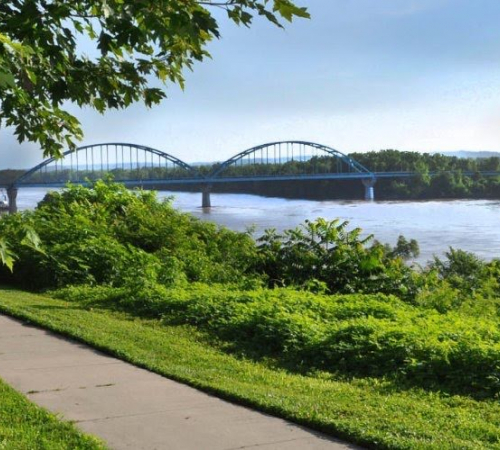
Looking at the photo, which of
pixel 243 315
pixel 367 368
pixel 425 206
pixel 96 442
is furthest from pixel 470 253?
pixel 96 442

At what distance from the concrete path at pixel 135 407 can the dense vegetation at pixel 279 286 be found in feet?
3.28

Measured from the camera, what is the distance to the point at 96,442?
3891mm

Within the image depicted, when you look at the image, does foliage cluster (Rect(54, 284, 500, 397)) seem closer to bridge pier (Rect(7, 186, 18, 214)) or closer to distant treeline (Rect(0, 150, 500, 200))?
bridge pier (Rect(7, 186, 18, 214))

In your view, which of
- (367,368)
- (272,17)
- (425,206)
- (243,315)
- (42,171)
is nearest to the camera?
(272,17)

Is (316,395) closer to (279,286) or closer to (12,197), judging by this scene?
(279,286)

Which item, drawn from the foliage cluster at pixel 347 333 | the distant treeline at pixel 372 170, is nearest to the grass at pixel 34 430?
the foliage cluster at pixel 347 333

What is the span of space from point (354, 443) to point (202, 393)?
1.33 m

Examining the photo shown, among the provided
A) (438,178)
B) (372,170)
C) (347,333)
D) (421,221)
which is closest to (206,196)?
(372,170)

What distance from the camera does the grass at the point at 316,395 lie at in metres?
4.04

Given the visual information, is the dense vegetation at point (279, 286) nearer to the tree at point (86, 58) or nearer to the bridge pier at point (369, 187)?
the tree at point (86, 58)

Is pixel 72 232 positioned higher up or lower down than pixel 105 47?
lower down

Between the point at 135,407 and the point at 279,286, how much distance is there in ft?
22.6

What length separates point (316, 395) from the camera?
16.3 feet

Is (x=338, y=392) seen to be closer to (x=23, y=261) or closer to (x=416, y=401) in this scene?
(x=416, y=401)
